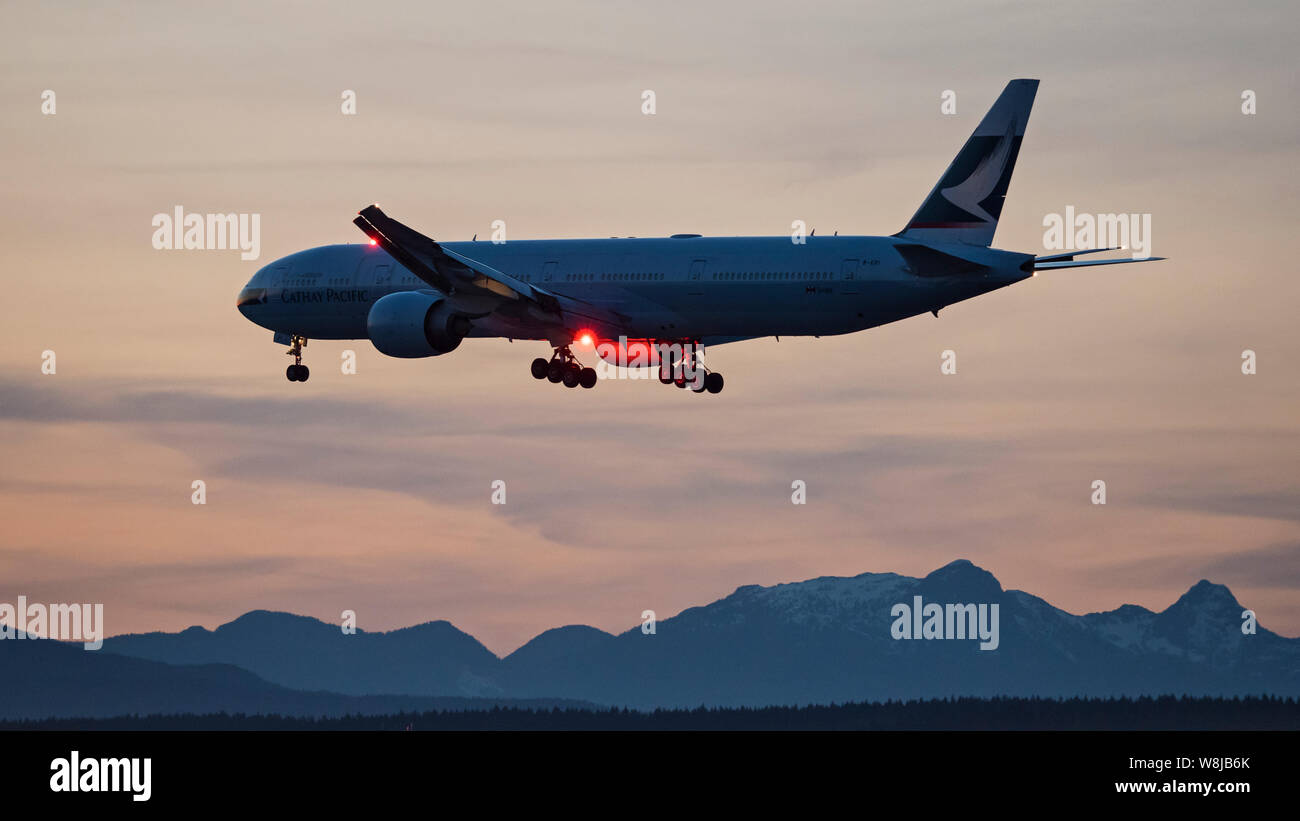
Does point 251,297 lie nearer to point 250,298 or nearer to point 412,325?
point 250,298

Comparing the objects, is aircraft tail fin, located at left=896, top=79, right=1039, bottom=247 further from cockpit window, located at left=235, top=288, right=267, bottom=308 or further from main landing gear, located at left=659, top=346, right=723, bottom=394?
cockpit window, located at left=235, top=288, right=267, bottom=308

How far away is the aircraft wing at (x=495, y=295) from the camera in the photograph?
227ft

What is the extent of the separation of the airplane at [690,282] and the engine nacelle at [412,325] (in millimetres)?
52

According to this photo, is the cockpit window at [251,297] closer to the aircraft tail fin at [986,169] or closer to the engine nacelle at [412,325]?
the engine nacelle at [412,325]

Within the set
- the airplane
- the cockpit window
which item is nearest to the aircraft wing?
the airplane

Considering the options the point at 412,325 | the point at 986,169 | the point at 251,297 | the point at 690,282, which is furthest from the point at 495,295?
the point at 986,169

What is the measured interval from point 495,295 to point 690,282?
7.22 meters

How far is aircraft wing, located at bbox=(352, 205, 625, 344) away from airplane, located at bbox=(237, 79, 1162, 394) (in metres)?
0.07

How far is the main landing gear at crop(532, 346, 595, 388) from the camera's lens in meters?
75.2
